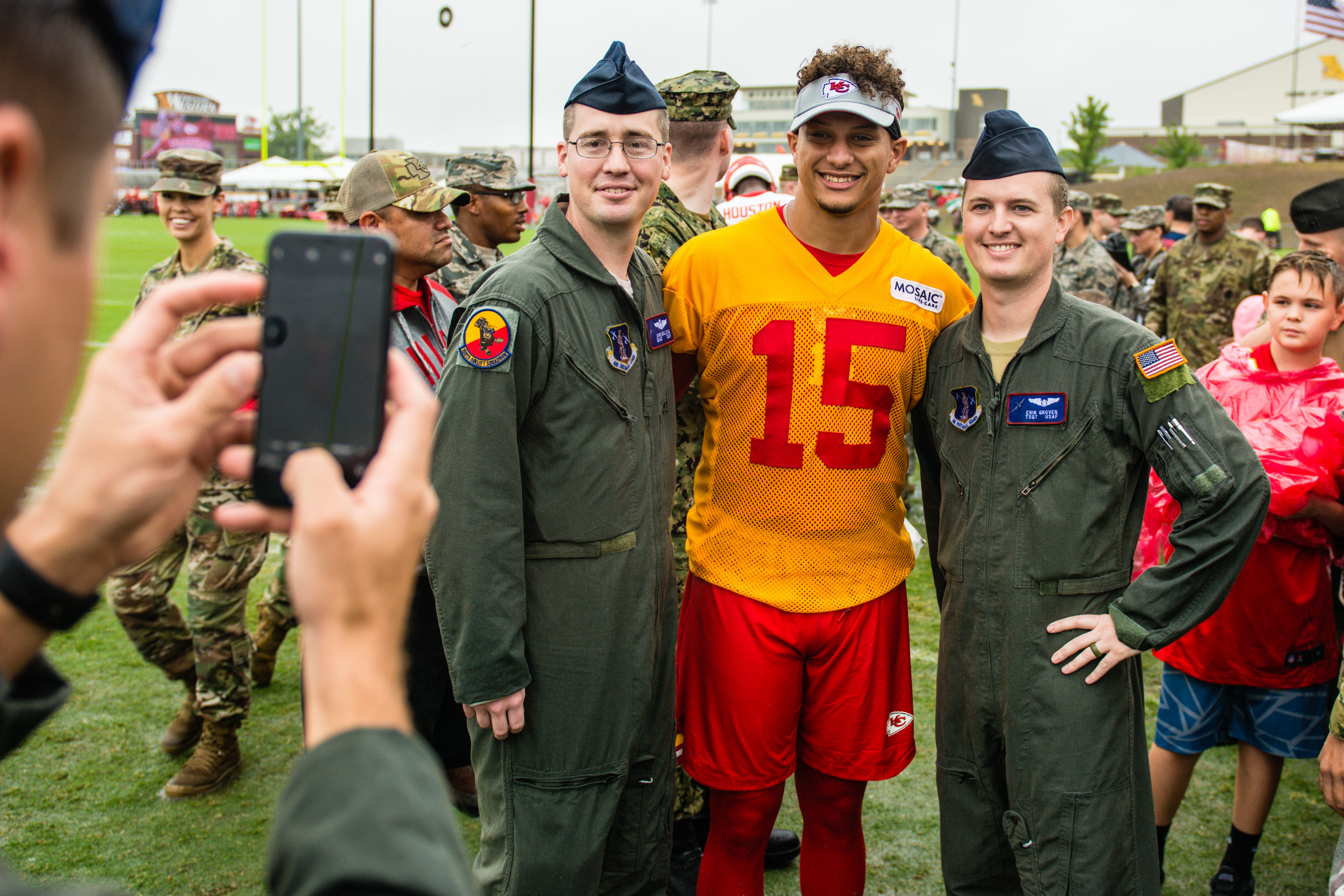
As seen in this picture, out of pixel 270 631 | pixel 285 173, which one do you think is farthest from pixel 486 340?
pixel 285 173

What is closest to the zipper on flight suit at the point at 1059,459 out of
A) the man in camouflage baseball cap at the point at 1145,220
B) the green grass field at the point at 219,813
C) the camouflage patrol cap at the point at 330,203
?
the green grass field at the point at 219,813

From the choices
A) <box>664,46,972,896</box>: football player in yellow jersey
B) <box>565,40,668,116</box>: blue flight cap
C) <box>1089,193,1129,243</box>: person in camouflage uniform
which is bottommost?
<box>664,46,972,896</box>: football player in yellow jersey

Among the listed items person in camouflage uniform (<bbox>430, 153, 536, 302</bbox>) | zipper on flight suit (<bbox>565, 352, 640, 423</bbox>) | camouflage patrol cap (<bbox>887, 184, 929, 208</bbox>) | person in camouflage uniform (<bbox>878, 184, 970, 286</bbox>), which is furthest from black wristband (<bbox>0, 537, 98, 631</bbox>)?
camouflage patrol cap (<bbox>887, 184, 929, 208</bbox>)

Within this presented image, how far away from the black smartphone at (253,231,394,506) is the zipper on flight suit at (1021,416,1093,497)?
1920 millimetres

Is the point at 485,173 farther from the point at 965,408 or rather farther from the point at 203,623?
the point at 965,408

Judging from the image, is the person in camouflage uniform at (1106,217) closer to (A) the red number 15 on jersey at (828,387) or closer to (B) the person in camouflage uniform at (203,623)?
(A) the red number 15 on jersey at (828,387)

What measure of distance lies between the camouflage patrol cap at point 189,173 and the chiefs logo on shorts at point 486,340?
2.77 m

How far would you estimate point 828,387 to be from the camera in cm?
275

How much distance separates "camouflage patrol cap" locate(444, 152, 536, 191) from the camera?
17.8 feet

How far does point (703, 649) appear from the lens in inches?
113

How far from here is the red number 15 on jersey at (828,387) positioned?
2744 mm

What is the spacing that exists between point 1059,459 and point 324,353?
6.55ft

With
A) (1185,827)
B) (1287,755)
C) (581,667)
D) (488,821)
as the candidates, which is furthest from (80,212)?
(1185,827)

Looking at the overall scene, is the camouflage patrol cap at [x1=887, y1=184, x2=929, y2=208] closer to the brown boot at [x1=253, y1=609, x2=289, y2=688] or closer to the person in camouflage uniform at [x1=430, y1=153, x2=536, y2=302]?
the person in camouflage uniform at [x1=430, y1=153, x2=536, y2=302]
